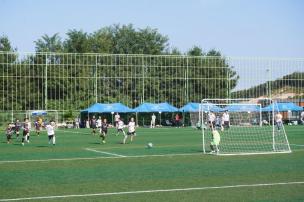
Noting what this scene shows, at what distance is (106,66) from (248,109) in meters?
34.4

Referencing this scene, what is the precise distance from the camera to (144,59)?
232 feet

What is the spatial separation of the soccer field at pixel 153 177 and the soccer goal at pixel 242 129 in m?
3.21

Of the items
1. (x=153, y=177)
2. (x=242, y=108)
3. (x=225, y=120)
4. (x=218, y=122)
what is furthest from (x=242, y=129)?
(x=153, y=177)

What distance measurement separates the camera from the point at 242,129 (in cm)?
3919

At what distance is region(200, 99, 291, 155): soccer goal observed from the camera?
2545 centimetres

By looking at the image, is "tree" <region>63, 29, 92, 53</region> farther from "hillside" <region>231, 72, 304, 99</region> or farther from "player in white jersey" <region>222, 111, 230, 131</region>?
"player in white jersey" <region>222, 111, 230, 131</region>

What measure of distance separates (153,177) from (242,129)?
83.0ft

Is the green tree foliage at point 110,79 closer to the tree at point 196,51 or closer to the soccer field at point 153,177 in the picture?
the tree at point 196,51

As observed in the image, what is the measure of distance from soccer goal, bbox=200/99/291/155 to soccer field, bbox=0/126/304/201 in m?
3.21

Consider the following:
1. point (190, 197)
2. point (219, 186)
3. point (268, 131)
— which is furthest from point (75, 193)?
point (268, 131)

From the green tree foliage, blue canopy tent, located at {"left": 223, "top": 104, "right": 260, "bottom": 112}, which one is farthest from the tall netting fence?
blue canopy tent, located at {"left": 223, "top": 104, "right": 260, "bottom": 112}

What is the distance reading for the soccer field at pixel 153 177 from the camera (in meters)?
11.7

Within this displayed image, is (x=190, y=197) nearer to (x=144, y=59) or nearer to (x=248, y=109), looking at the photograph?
(x=248, y=109)

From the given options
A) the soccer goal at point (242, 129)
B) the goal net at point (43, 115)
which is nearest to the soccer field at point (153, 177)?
the soccer goal at point (242, 129)
